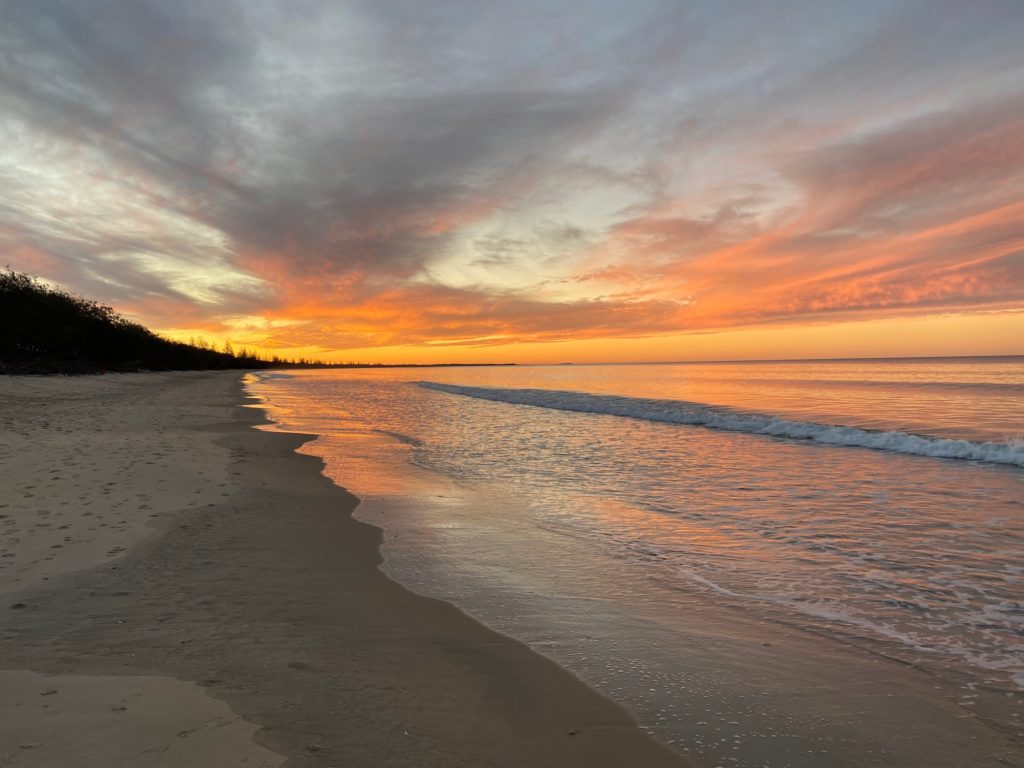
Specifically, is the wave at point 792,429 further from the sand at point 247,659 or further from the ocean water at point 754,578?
the sand at point 247,659

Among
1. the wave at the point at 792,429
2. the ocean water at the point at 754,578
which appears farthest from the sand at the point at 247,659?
the wave at the point at 792,429

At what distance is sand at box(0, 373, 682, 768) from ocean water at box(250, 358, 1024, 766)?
1.76 ft

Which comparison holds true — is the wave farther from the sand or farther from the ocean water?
the sand

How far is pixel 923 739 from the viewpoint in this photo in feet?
11.1

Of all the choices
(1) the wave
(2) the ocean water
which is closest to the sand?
(2) the ocean water

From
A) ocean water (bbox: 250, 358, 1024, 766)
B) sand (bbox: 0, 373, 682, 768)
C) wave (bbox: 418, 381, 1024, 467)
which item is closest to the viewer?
sand (bbox: 0, 373, 682, 768)

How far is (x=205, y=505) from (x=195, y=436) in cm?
981

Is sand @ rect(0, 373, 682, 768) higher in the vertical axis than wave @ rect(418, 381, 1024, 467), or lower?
lower

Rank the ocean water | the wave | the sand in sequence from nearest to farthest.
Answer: the sand
the ocean water
the wave

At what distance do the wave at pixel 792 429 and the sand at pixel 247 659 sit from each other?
53.0 ft

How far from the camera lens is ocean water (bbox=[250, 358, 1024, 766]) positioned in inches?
142

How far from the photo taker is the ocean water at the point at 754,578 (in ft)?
11.8

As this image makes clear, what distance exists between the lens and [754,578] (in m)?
6.29

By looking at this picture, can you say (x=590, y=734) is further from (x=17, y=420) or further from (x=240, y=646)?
(x=17, y=420)
